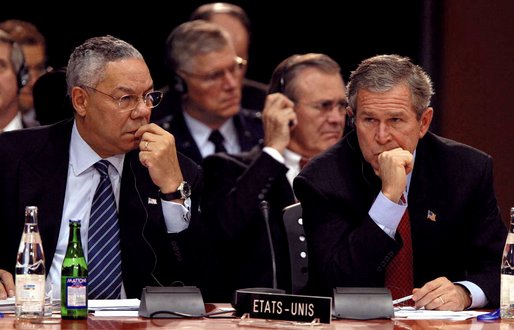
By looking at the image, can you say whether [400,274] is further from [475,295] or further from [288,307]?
[288,307]

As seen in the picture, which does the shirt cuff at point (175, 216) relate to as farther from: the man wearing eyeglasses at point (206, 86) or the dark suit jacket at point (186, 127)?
the man wearing eyeglasses at point (206, 86)

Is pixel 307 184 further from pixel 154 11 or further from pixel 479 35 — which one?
pixel 154 11

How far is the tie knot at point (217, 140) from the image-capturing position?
19.2 ft

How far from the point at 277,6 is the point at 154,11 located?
26.0 inches

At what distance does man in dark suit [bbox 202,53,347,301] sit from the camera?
4848mm

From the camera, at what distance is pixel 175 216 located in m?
3.93

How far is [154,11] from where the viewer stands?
6.41 metres

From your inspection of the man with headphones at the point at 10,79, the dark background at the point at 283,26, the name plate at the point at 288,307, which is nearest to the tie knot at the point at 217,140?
the dark background at the point at 283,26

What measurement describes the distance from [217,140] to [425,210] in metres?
2.07

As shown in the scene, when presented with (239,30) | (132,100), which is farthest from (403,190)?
(239,30)

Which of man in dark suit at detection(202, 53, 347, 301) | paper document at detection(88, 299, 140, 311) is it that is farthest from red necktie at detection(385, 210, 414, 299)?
paper document at detection(88, 299, 140, 311)

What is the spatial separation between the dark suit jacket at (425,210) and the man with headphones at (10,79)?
6.88 ft

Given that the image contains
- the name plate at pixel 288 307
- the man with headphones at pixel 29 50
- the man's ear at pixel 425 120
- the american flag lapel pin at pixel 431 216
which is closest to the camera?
the name plate at pixel 288 307

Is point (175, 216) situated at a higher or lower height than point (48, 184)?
lower
